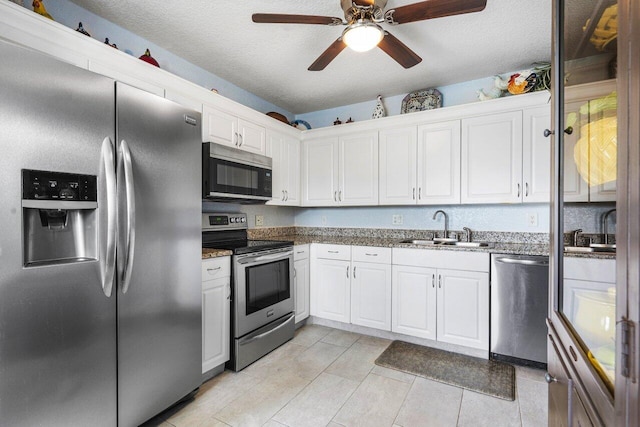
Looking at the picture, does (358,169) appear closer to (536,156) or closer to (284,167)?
(284,167)

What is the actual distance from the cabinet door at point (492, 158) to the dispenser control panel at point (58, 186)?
9.40 ft

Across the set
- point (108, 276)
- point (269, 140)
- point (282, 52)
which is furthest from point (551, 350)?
point (269, 140)

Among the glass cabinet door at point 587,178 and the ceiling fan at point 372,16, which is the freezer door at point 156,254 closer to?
the ceiling fan at point 372,16

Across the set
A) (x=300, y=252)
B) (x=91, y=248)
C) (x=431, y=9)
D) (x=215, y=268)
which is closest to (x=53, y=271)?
(x=91, y=248)

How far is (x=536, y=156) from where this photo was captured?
2.62 meters

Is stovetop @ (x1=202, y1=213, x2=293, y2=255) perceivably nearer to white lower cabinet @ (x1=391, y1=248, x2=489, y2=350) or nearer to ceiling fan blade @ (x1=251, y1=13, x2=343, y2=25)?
white lower cabinet @ (x1=391, y1=248, x2=489, y2=350)

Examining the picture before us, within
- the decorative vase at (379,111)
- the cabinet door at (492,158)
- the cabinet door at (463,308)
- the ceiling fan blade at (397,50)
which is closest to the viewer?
the ceiling fan blade at (397,50)

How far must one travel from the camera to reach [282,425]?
178 centimetres

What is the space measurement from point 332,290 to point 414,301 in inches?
33.4

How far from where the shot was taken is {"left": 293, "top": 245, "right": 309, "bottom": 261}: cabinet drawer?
3.10 meters

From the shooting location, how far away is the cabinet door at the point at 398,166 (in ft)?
10.4

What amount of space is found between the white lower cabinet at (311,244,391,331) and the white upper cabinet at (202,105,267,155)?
1250 mm

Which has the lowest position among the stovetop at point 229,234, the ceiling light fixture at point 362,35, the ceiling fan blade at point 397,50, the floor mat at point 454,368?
the floor mat at point 454,368

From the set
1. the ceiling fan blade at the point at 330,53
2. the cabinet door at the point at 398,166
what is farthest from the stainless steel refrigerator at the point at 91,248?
the cabinet door at the point at 398,166
